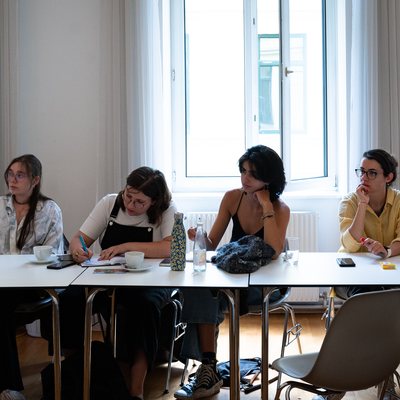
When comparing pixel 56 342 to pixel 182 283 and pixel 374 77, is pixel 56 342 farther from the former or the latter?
pixel 374 77

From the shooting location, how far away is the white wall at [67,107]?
477cm

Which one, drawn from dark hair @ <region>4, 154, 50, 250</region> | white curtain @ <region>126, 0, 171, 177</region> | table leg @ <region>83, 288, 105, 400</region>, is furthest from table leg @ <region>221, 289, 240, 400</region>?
white curtain @ <region>126, 0, 171, 177</region>

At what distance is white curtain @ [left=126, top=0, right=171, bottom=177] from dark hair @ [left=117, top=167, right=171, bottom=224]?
1.09 metres

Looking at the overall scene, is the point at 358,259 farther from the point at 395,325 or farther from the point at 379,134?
the point at 379,134

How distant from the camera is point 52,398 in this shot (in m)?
2.96

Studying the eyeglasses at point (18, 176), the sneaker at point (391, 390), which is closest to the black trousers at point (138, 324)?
the eyeglasses at point (18, 176)

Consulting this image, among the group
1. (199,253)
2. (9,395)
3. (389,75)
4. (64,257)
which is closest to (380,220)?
(199,253)

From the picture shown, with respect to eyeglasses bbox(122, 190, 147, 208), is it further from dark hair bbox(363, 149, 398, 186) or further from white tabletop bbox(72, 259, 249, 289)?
dark hair bbox(363, 149, 398, 186)

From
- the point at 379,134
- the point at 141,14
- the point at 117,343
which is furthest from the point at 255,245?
the point at 141,14

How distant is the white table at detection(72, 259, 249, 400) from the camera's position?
8.94 feet

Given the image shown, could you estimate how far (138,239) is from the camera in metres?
3.51

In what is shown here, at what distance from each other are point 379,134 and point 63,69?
222cm

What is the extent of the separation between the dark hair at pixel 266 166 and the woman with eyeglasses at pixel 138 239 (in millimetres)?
463

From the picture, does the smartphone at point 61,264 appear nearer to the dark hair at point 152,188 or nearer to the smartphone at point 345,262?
the dark hair at point 152,188
